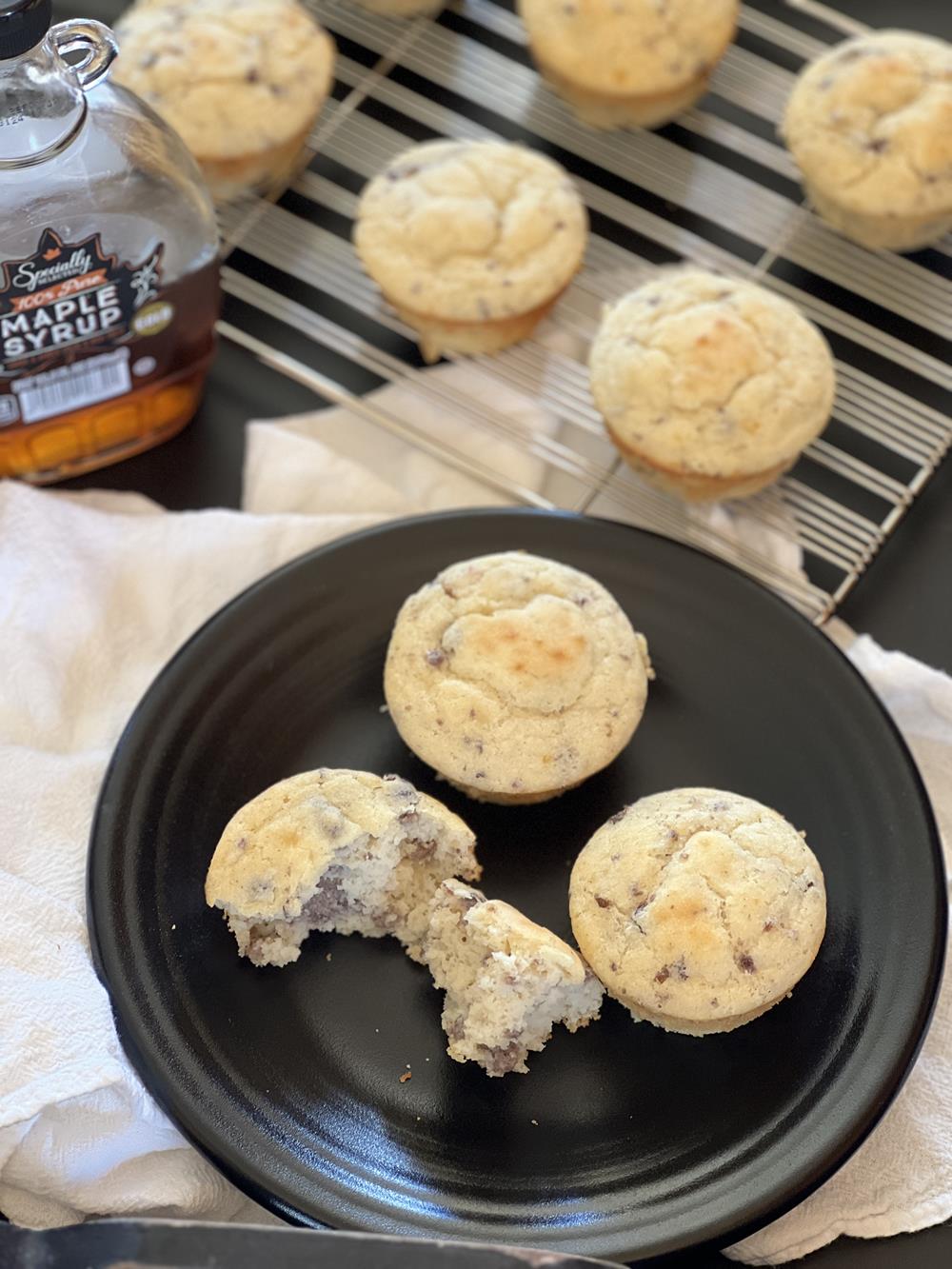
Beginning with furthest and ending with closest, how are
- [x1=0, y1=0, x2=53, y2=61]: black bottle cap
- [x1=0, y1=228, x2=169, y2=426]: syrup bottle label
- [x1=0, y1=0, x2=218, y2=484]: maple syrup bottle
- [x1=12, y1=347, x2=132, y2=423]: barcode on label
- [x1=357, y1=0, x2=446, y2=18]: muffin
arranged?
[x1=357, y1=0, x2=446, y2=18]: muffin → [x1=12, y1=347, x2=132, y2=423]: barcode on label → [x1=0, y1=228, x2=169, y2=426]: syrup bottle label → [x1=0, y1=0, x2=218, y2=484]: maple syrup bottle → [x1=0, y1=0, x2=53, y2=61]: black bottle cap

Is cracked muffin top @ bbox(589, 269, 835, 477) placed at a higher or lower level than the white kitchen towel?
higher

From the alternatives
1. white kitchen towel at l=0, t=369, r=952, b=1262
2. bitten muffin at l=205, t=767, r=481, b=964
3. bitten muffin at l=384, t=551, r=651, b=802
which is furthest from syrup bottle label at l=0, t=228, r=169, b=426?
bitten muffin at l=205, t=767, r=481, b=964

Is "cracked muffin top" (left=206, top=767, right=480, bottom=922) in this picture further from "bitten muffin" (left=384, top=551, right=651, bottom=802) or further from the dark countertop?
the dark countertop

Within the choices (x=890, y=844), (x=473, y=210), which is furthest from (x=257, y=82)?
(x=890, y=844)

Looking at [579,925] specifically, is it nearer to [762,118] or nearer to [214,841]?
[214,841]

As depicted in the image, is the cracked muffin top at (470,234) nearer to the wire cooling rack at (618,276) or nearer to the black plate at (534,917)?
the wire cooling rack at (618,276)

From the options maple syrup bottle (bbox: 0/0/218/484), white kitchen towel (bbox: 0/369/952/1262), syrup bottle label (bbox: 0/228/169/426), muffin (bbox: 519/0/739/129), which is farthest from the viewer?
muffin (bbox: 519/0/739/129)

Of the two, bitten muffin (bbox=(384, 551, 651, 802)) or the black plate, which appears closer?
the black plate

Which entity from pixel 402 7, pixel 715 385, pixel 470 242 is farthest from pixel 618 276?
pixel 402 7
